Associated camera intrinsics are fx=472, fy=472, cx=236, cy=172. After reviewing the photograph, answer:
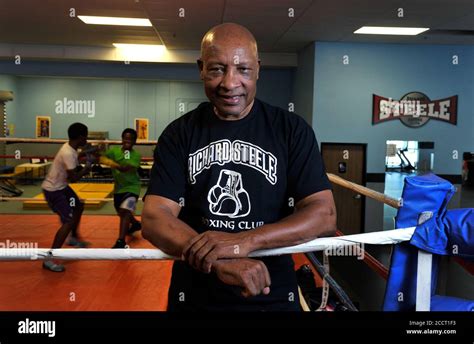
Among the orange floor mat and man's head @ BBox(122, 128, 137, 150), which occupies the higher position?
man's head @ BBox(122, 128, 137, 150)

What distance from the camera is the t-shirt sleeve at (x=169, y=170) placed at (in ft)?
→ 3.88

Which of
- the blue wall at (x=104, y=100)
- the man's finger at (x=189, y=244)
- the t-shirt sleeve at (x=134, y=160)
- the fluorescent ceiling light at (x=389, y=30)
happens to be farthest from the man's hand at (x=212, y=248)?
the blue wall at (x=104, y=100)

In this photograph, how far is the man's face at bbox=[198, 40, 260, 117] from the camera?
116cm

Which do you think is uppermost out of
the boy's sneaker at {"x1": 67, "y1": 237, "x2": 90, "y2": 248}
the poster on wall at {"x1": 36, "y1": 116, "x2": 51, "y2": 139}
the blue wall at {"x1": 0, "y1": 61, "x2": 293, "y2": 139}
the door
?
the blue wall at {"x1": 0, "y1": 61, "x2": 293, "y2": 139}

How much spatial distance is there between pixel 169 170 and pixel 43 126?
1326cm

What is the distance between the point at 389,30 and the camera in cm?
689

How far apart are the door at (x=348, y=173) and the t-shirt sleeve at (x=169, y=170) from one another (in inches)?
271

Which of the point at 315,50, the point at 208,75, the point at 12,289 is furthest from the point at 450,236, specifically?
the point at 315,50

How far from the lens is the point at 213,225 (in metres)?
1.19

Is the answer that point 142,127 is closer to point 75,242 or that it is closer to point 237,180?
point 75,242

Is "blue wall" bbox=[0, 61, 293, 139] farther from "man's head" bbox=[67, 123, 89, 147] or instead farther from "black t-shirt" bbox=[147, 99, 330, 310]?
"black t-shirt" bbox=[147, 99, 330, 310]

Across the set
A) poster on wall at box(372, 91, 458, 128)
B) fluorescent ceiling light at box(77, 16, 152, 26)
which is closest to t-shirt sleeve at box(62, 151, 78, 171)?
fluorescent ceiling light at box(77, 16, 152, 26)

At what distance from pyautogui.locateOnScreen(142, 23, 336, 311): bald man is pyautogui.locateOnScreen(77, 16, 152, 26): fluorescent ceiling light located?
5877 millimetres

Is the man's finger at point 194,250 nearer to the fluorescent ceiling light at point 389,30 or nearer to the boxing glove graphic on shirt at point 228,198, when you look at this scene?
the boxing glove graphic on shirt at point 228,198
